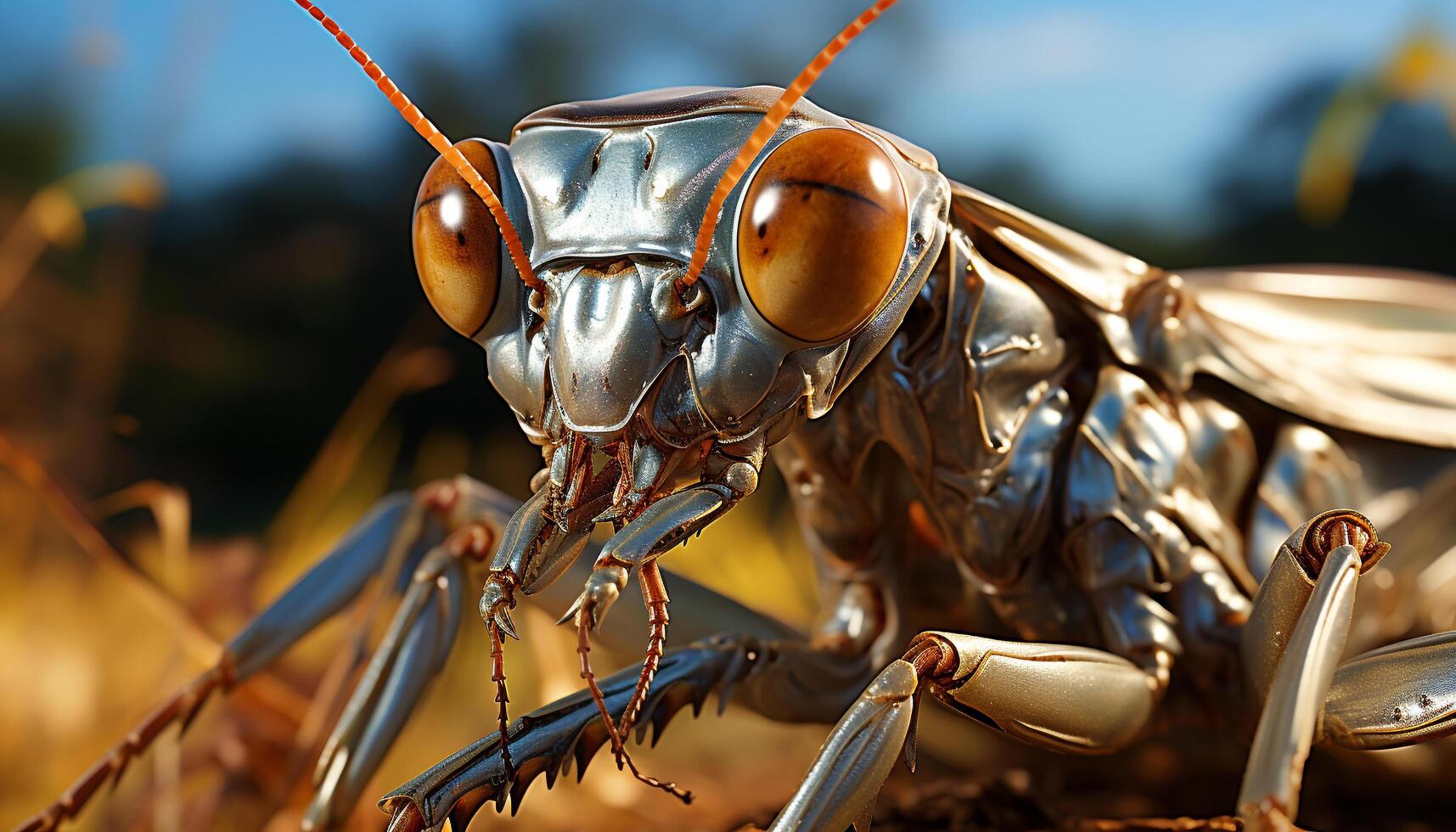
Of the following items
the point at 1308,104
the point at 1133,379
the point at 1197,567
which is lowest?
the point at 1197,567

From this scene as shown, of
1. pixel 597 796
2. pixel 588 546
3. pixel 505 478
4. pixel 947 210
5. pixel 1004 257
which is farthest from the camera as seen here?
pixel 505 478

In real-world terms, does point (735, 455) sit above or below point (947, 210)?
below

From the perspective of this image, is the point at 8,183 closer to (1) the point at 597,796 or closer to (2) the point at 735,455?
(1) the point at 597,796

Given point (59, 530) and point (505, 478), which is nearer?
point (59, 530)

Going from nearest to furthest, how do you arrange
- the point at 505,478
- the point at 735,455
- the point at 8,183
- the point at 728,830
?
1. the point at 735,455
2. the point at 728,830
3. the point at 8,183
4. the point at 505,478

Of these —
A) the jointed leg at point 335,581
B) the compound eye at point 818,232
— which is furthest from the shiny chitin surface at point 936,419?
the jointed leg at point 335,581

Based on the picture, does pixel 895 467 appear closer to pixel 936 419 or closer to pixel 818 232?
pixel 936 419

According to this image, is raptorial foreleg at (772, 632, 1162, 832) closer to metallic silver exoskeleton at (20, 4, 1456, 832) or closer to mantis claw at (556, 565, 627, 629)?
metallic silver exoskeleton at (20, 4, 1456, 832)

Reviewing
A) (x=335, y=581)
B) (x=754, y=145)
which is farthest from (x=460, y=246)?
(x=335, y=581)

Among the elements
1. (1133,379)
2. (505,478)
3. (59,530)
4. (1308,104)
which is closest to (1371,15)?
(1308,104)
